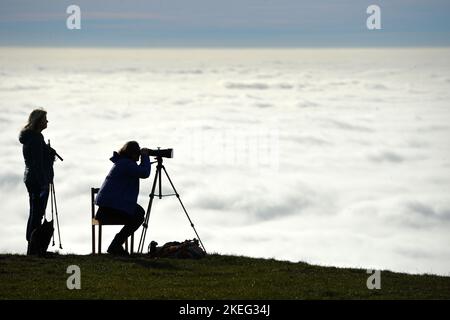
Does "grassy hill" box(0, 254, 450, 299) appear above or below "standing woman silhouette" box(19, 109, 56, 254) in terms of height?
below

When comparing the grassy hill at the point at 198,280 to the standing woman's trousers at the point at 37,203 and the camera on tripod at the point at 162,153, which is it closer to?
the standing woman's trousers at the point at 37,203

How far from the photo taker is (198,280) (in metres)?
18.2

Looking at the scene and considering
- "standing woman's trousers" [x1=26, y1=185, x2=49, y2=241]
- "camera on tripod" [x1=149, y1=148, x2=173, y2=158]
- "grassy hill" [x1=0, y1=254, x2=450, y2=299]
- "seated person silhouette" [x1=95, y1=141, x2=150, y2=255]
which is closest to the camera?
"grassy hill" [x1=0, y1=254, x2=450, y2=299]

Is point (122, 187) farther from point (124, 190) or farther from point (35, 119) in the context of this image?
point (35, 119)

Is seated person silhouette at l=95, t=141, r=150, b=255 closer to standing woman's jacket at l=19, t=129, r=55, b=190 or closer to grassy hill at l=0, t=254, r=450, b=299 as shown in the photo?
grassy hill at l=0, t=254, r=450, b=299

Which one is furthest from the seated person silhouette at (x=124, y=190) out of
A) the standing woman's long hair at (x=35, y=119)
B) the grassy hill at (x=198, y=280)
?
the standing woman's long hair at (x=35, y=119)

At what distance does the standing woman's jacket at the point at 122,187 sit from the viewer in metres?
19.9

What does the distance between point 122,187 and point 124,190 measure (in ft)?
0.22

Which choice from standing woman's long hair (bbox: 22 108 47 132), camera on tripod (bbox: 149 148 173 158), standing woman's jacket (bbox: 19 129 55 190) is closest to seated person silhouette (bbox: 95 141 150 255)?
camera on tripod (bbox: 149 148 173 158)

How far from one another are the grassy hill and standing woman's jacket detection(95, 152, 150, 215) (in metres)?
0.96

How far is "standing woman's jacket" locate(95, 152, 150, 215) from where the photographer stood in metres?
19.9

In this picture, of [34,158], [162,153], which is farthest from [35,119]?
[162,153]

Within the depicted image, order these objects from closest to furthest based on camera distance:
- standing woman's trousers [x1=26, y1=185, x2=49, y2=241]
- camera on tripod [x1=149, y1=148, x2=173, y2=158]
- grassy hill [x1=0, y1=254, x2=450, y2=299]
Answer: grassy hill [x1=0, y1=254, x2=450, y2=299] → standing woman's trousers [x1=26, y1=185, x2=49, y2=241] → camera on tripod [x1=149, y1=148, x2=173, y2=158]

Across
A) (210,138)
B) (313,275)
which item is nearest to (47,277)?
(313,275)
